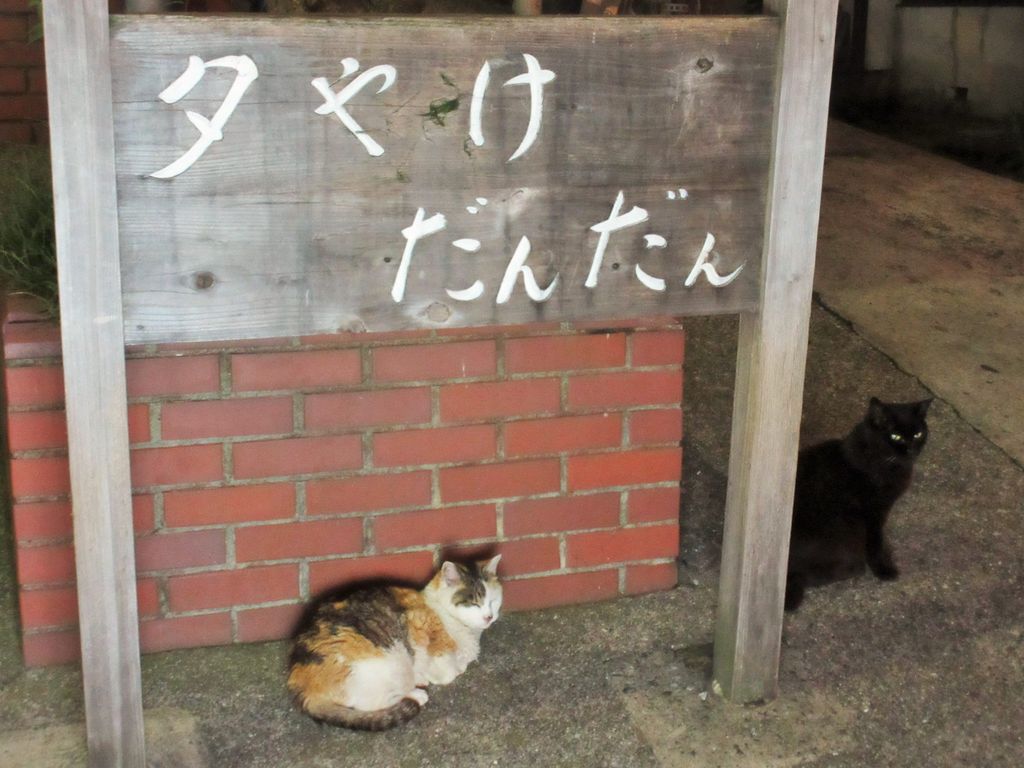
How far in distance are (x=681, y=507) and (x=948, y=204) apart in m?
3.42

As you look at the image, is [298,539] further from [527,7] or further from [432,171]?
[527,7]

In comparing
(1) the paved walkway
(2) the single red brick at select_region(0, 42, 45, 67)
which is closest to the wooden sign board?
(1) the paved walkway

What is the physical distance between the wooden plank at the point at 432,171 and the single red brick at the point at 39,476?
2.41 ft

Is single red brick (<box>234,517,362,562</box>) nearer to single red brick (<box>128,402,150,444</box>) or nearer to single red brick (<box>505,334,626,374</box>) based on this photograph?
single red brick (<box>128,402,150,444</box>)

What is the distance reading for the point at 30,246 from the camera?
2740mm

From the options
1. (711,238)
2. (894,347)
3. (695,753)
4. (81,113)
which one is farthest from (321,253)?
(894,347)

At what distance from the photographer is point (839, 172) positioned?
6.85 meters

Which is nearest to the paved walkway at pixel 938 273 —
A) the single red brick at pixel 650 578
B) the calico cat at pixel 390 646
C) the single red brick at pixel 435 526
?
the single red brick at pixel 650 578

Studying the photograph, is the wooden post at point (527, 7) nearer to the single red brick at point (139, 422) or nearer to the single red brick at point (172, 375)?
the single red brick at point (172, 375)

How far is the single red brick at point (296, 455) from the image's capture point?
110 inches

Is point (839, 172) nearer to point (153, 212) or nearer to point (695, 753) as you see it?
point (695, 753)

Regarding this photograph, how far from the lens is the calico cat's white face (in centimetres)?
284

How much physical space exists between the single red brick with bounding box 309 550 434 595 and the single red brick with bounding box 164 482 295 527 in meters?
0.18

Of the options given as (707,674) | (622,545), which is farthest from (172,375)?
(707,674)
